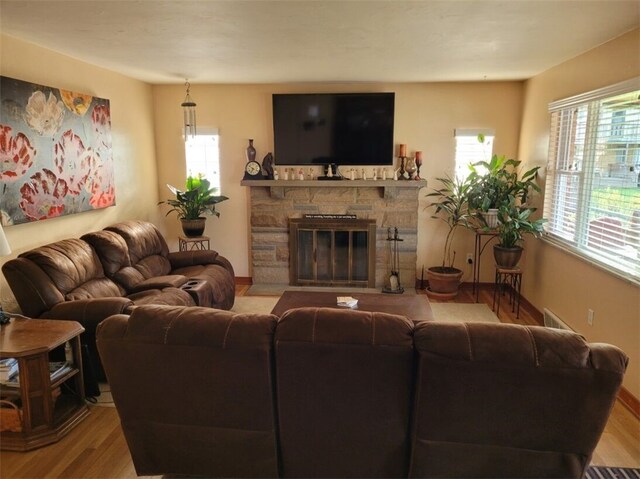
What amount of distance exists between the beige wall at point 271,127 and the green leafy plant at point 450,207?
0.10 metres

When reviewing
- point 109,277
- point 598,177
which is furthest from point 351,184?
point 109,277

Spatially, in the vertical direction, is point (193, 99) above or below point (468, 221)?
above

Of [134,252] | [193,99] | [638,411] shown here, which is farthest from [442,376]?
[193,99]

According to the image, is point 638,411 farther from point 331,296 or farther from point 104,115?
point 104,115

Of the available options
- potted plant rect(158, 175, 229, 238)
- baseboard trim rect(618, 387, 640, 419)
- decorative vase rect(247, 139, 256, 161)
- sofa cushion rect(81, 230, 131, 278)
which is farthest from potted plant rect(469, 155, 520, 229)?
sofa cushion rect(81, 230, 131, 278)

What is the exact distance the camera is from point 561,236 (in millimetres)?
4008

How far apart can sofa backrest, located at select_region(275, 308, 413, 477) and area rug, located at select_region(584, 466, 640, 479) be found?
3.57ft

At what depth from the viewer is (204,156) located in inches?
218

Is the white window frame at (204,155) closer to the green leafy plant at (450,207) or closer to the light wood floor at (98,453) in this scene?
the green leafy plant at (450,207)

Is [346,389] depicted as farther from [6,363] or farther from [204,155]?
[204,155]

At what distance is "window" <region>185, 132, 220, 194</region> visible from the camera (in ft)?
18.0

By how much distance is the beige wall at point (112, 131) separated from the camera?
3283 millimetres

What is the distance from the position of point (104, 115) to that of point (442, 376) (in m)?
4.11

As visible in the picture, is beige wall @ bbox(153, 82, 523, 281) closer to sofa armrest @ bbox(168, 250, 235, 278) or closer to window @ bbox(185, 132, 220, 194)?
window @ bbox(185, 132, 220, 194)
